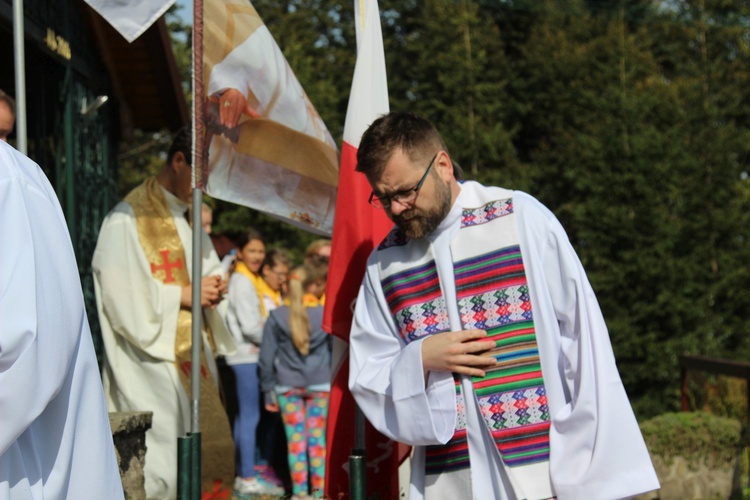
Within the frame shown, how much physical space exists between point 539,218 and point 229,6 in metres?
1.67

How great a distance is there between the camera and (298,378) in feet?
25.0

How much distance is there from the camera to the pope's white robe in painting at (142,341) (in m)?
5.03

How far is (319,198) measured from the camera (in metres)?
4.73

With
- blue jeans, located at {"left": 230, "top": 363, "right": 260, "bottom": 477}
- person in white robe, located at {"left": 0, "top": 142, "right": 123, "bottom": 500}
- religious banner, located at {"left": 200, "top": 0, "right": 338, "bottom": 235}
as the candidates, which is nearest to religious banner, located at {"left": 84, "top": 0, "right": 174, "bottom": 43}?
religious banner, located at {"left": 200, "top": 0, "right": 338, "bottom": 235}

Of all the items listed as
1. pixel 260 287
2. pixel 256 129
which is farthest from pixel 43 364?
pixel 260 287

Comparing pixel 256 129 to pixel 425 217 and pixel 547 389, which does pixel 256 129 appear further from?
pixel 547 389

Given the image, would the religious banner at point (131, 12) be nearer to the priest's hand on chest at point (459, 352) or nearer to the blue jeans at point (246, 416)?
the priest's hand on chest at point (459, 352)

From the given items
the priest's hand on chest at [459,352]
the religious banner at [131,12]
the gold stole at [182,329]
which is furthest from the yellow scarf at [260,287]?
the priest's hand on chest at [459,352]

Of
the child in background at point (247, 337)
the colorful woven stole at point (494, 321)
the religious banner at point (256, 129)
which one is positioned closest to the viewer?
the colorful woven stole at point (494, 321)

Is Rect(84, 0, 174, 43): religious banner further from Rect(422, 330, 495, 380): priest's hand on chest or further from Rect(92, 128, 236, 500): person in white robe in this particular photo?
Rect(422, 330, 495, 380): priest's hand on chest

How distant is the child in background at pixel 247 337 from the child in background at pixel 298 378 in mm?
203

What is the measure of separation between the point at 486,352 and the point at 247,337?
481 cm

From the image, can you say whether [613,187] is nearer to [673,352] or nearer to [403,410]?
[673,352]

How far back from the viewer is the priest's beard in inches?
137
